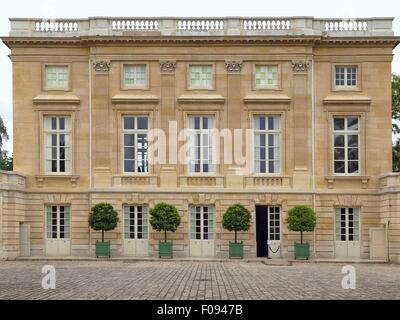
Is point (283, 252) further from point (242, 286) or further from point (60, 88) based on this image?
point (242, 286)

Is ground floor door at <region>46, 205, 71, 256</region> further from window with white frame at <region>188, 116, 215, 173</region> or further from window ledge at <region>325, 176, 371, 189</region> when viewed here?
window ledge at <region>325, 176, 371, 189</region>

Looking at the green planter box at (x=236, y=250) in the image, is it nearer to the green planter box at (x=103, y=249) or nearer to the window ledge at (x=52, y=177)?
the green planter box at (x=103, y=249)

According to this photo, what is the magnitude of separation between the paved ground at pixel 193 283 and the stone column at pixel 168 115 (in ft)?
30.9

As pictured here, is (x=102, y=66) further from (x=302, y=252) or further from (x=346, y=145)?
(x=302, y=252)

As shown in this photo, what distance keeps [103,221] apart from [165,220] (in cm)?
308

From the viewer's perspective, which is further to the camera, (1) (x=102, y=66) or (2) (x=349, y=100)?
(1) (x=102, y=66)

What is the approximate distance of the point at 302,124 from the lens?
41406 mm

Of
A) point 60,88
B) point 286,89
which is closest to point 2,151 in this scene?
point 60,88

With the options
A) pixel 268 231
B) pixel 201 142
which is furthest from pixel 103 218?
pixel 268 231

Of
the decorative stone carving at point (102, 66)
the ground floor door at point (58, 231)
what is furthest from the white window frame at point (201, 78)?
the ground floor door at point (58, 231)

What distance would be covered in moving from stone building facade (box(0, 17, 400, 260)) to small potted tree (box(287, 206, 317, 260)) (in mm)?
1099

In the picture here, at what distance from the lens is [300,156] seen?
4128cm

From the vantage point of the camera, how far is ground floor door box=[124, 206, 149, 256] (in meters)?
41.2

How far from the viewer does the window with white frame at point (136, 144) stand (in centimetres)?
4150
